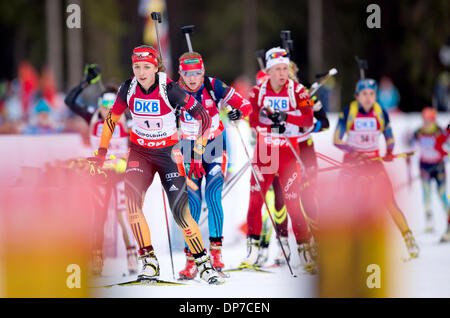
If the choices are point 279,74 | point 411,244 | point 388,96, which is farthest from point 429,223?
point 388,96

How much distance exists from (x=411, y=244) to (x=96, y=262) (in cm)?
356

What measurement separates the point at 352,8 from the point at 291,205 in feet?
80.6

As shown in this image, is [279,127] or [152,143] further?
[279,127]

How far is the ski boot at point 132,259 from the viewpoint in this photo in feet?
29.1

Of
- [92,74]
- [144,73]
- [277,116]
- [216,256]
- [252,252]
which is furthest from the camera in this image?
[92,74]

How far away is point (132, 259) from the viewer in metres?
8.91

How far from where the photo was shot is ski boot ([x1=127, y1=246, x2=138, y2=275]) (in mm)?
8859

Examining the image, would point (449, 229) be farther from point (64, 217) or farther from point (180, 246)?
point (64, 217)

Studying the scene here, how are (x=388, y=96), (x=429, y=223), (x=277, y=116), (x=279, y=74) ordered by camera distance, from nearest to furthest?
(x=277, y=116)
(x=279, y=74)
(x=429, y=223)
(x=388, y=96)

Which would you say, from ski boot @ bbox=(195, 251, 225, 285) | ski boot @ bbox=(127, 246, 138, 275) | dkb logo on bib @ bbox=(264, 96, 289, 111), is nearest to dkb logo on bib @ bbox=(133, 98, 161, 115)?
ski boot @ bbox=(195, 251, 225, 285)

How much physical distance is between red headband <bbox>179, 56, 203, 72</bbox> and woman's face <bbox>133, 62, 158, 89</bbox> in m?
0.59

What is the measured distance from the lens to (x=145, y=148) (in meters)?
7.55

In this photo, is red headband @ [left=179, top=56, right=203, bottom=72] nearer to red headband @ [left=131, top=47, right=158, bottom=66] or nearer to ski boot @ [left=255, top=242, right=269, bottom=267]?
red headband @ [left=131, top=47, right=158, bottom=66]

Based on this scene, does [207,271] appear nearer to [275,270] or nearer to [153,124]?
[275,270]
